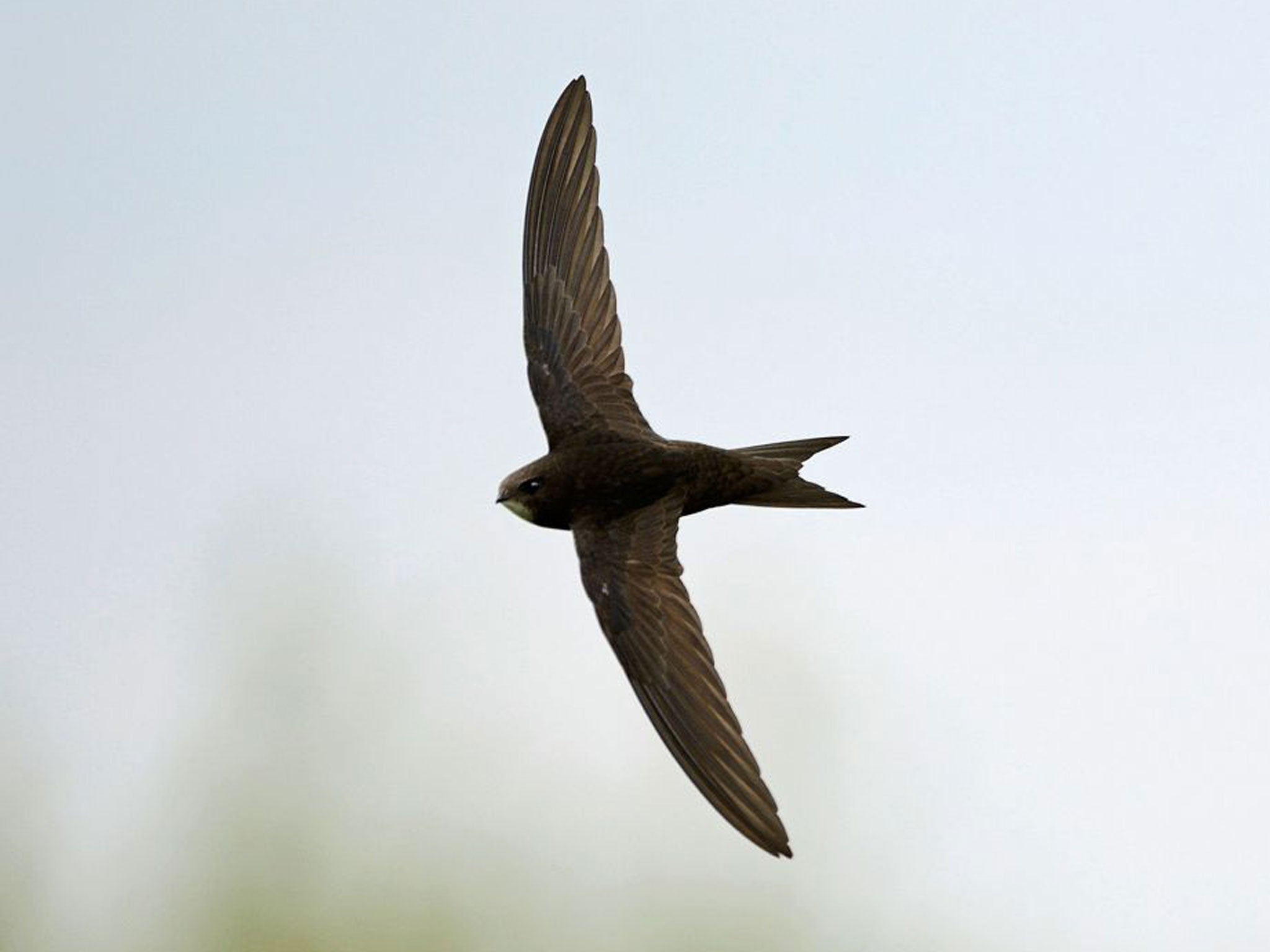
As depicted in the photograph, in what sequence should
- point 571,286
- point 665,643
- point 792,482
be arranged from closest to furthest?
point 665,643
point 792,482
point 571,286

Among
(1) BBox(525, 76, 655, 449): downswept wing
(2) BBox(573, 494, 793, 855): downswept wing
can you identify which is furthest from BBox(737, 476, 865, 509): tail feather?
(1) BBox(525, 76, 655, 449): downswept wing

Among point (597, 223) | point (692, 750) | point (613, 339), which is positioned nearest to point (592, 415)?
point (613, 339)

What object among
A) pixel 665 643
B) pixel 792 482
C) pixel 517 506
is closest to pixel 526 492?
pixel 517 506

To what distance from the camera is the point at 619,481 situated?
4.04m

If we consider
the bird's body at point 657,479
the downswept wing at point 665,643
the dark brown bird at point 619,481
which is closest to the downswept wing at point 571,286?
the dark brown bird at point 619,481

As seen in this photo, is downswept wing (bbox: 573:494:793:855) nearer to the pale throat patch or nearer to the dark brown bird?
the dark brown bird

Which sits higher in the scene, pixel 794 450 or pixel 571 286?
pixel 571 286

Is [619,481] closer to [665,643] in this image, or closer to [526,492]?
[526,492]

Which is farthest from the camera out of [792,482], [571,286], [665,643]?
[571,286]

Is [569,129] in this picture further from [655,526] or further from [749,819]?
[749,819]

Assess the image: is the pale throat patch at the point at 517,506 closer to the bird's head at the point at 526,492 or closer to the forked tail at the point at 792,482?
the bird's head at the point at 526,492

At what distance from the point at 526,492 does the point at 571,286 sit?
65 centimetres

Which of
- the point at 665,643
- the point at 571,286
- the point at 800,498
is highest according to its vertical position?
the point at 571,286

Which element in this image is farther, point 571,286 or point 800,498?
point 571,286
